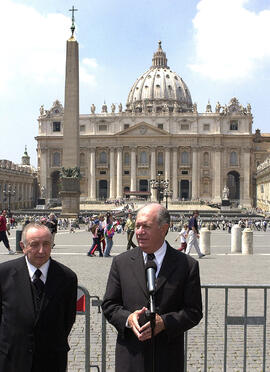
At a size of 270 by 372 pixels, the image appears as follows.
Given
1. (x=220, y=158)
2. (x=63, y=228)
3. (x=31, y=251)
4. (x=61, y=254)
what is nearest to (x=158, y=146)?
(x=220, y=158)

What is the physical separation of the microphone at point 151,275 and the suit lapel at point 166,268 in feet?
0.39

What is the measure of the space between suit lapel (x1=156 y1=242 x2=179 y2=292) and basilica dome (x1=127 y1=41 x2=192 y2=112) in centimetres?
10779

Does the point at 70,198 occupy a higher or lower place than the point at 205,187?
lower

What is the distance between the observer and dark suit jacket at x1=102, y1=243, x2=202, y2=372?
358cm

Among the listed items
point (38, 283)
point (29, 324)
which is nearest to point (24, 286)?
point (38, 283)

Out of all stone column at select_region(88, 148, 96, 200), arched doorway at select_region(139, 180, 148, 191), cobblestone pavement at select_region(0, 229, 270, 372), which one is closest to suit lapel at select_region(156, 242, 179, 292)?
cobblestone pavement at select_region(0, 229, 270, 372)

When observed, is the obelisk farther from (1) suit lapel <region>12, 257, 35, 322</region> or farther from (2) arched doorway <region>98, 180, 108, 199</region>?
(2) arched doorway <region>98, 180, 108, 199</region>

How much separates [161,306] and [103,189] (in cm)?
9006

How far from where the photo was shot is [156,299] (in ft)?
11.8

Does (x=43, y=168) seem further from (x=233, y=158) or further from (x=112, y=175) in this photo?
(x=233, y=158)

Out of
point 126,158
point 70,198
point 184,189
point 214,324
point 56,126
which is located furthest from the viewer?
point 56,126

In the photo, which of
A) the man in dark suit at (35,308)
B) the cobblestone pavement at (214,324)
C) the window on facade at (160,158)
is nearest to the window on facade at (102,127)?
the window on facade at (160,158)

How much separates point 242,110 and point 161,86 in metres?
30.5

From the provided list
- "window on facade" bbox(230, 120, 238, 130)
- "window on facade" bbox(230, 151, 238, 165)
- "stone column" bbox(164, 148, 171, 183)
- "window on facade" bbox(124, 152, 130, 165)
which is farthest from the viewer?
"window on facade" bbox(124, 152, 130, 165)
